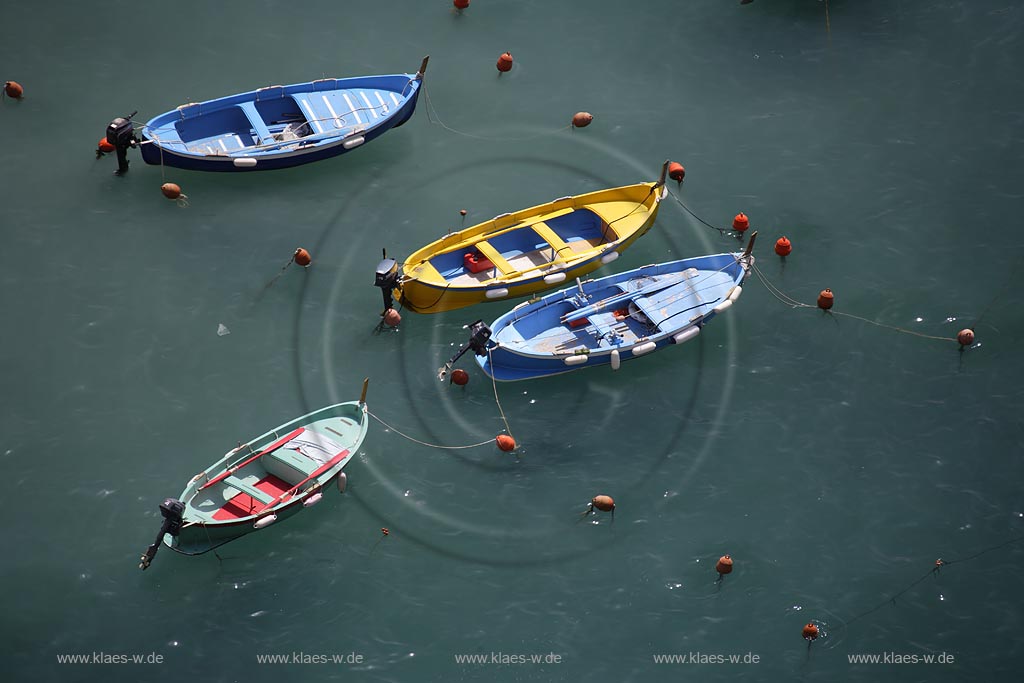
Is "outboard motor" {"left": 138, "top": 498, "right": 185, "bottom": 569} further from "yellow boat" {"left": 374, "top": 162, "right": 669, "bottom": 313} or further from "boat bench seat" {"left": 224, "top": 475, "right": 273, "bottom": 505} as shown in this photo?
"yellow boat" {"left": 374, "top": 162, "right": 669, "bottom": 313}

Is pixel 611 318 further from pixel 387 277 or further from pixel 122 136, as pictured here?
pixel 122 136

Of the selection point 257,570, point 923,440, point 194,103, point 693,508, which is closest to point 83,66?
point 194,103

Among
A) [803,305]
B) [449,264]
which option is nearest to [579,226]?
[449,264]

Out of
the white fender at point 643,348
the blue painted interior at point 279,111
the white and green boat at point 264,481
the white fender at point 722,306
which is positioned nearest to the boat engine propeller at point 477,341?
the white and green boat at point 264,481

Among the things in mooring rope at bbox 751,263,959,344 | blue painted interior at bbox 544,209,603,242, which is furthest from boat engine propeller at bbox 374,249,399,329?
mooring rope at bbox 751,263,959,344

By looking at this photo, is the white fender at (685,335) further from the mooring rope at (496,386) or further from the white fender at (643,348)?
the mooring rope at (496,386)

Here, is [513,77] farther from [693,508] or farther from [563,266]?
[693,508]
